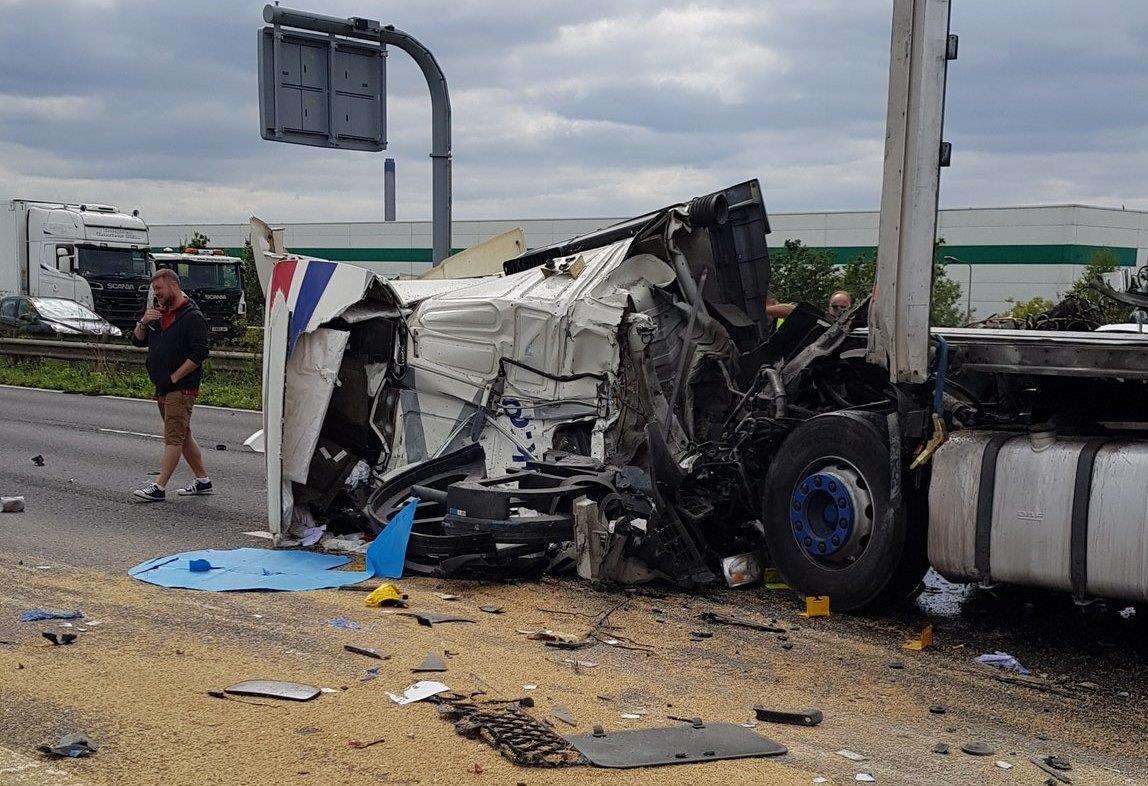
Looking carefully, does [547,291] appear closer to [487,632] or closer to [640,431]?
[640,431]

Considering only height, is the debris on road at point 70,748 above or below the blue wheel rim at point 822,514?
below

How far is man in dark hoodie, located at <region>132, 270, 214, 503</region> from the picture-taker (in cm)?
930


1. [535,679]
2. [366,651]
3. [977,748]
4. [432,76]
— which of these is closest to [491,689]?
[535,679]

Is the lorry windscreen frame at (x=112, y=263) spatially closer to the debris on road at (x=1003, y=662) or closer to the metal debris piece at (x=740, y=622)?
the metal debris piece at (x=740, y=622)

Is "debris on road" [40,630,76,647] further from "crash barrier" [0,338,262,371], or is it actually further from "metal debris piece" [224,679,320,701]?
"crash barrier" [0,338,262,371]

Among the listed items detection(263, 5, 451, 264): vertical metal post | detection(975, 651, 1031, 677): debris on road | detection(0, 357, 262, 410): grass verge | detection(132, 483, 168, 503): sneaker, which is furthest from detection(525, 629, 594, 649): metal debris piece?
detection(0, 357, 262, 410): grass verge

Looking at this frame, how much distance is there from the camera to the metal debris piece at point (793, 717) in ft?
14.4

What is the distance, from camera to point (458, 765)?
381cm

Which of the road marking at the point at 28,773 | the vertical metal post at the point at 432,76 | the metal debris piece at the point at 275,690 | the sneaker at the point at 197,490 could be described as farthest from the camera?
the vertical metal post at the point at 432,76

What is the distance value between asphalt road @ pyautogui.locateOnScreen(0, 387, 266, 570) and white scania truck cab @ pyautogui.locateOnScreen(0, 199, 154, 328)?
14074mm

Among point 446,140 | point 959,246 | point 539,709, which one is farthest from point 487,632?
point 959,246

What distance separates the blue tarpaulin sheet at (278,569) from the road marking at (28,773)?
8.43 ft

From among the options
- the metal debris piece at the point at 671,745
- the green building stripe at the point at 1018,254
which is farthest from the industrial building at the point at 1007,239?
the metal debris piece at the point at 671,745

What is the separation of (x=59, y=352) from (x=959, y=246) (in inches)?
1017
